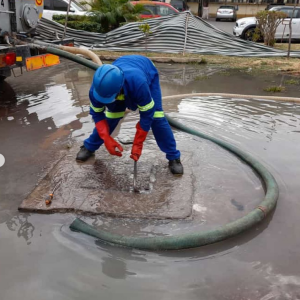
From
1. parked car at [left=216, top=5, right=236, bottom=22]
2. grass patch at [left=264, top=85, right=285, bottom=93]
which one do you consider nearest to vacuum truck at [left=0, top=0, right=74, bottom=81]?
grass patch at [left=264, top=85, right=285, bottom=93]

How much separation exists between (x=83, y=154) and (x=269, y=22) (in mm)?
9654

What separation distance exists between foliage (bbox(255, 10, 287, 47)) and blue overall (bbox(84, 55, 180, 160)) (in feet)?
29.2

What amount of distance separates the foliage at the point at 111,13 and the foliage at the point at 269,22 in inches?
172

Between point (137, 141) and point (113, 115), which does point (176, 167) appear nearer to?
point (137, 141)

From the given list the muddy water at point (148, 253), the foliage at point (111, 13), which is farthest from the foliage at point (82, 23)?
the muddy water at point (148, 253)

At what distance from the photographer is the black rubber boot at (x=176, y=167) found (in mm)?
3386

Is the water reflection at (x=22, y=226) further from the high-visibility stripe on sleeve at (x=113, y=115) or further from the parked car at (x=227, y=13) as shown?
the parked car at (x=227, y=13)

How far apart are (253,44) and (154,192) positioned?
8623mm

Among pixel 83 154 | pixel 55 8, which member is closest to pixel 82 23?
pixel 55 8

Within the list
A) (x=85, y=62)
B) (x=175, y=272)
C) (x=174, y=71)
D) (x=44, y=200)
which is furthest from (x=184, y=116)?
(x=174, y=71)

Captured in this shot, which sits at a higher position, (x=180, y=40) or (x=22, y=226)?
(x=180, y=40)

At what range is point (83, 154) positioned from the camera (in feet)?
11.9

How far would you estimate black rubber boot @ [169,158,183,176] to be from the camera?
3.39m

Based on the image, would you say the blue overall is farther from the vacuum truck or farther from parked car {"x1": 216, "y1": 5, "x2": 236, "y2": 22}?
parked car {"x1": 216, "y1": 5, "x2": 236, "y2": 22}
